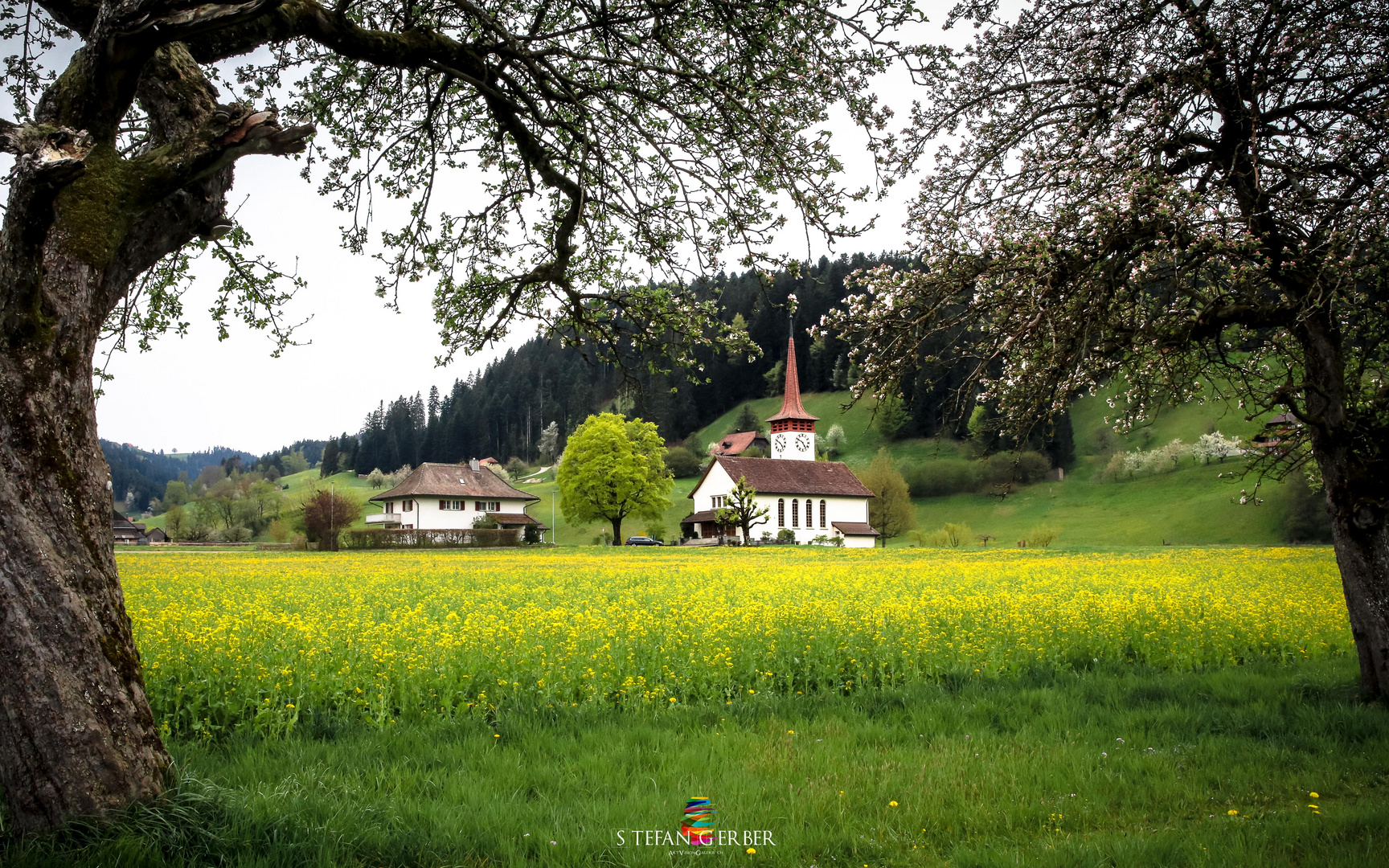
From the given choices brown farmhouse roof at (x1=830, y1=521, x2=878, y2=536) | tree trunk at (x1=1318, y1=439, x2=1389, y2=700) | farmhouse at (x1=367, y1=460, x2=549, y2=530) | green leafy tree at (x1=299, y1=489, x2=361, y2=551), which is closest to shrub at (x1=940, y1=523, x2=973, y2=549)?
brown farmhouse roof at (x1=830, y1=521, x2=878, y2=536)

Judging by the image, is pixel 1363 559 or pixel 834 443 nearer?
pixel 1363 559

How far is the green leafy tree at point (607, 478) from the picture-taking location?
64.8 m

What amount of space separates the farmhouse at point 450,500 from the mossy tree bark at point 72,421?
242 feet

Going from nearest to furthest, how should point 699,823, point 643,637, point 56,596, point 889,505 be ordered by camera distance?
point 56,596 < point 699,823 < point 643,637 < point 889,505

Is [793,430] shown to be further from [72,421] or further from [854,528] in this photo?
[72,421]

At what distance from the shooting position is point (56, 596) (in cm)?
387

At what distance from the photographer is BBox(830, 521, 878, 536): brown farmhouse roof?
247 ft

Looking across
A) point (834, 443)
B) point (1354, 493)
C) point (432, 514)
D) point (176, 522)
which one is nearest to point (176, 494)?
point (176, 522)

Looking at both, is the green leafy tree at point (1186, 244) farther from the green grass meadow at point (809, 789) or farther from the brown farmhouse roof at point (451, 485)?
the brown farmhouse roof at point (451, 485)

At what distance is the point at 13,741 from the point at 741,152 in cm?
619

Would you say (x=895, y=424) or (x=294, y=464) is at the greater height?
(x=294, y=464)

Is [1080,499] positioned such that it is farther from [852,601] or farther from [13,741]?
[13,741]

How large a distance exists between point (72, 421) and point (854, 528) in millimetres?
75836

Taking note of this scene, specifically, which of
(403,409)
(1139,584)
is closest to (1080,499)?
(1139,584)
